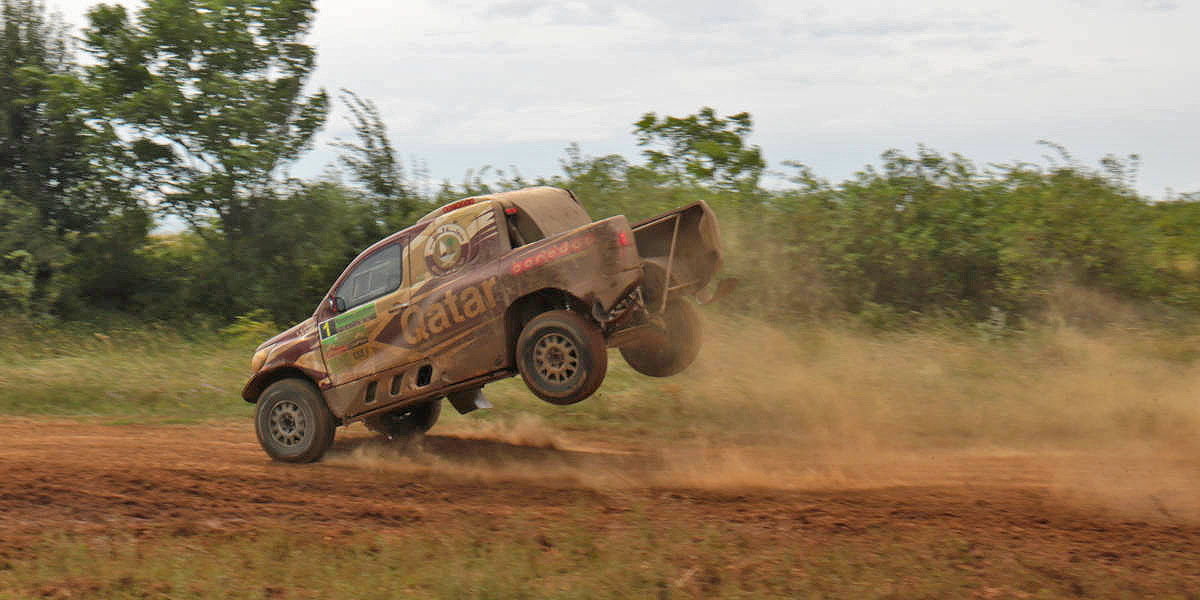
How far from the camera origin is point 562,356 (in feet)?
26.6

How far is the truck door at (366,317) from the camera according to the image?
9.02 metres

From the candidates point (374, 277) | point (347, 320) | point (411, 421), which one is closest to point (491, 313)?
point (374, 277)

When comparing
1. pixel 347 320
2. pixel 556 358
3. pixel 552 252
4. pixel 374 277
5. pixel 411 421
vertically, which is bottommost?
pixel 411 421

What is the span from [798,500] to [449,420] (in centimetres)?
634

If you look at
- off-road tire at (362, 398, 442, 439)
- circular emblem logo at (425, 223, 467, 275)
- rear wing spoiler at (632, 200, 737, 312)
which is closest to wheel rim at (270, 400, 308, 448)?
off-road tire at (362, 398, 442, 439)

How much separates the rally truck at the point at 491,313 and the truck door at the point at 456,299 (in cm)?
1

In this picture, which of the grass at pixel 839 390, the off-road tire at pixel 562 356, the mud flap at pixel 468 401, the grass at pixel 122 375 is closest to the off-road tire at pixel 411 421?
the mud flap at pixel 468 401

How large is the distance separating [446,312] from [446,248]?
57 centimetres

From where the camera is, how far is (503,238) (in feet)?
27.9

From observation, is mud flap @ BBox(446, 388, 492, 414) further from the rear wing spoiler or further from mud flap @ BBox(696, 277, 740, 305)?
mud flap @ BBox(696, 277, 740, 305)

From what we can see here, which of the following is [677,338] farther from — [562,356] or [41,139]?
[41,139]

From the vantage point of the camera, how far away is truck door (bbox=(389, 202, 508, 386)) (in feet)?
28.0

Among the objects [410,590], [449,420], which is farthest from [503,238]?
[449,420]

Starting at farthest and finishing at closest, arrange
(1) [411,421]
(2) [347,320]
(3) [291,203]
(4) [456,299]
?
(3) [291,203] → (1) [411,421] → (2) [347,320] → (4) [456,299]
